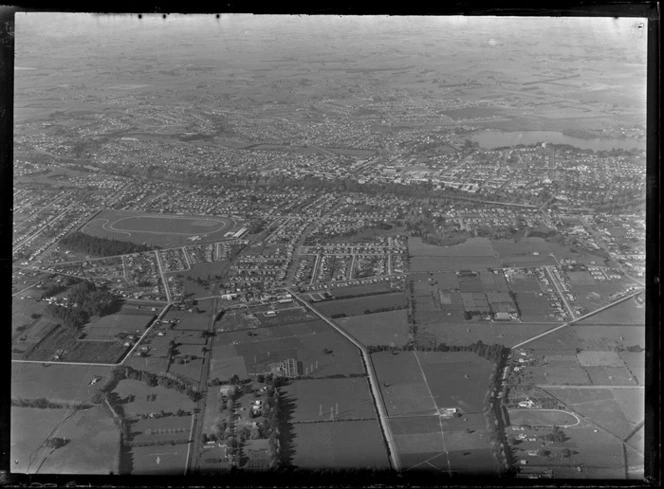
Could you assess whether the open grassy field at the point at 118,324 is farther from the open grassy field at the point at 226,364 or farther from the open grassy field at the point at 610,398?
the open grassy field at the point at 610,398

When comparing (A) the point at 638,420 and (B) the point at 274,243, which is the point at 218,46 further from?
(A) the point at 638,420

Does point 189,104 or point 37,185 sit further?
point 189,104

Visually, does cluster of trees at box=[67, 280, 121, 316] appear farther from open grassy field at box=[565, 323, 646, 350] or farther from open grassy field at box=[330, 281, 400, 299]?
open grassy field at box=[565, 323, 646, 350]

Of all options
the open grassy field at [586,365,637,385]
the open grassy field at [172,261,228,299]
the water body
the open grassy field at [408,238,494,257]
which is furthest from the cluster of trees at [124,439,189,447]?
the water body

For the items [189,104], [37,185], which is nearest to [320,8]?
[37,185]

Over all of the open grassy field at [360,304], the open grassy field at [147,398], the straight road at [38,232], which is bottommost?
A: the open grassy field at [147,398]

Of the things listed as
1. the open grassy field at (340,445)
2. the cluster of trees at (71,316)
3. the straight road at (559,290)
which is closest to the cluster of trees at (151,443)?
the open grassy field at (340,445)
